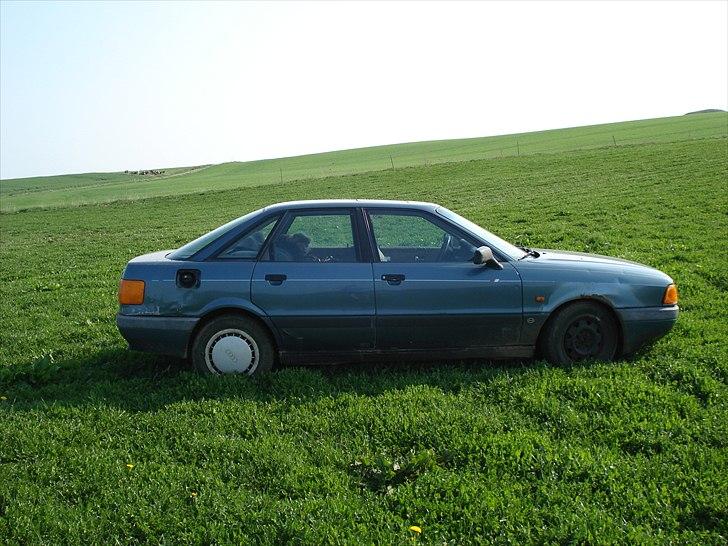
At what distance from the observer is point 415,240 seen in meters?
6.24

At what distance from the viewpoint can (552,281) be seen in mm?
5895

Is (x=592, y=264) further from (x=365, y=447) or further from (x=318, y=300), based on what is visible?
(x=365, y=447)

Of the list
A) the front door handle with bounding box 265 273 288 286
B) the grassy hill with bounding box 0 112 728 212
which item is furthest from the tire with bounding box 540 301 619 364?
the grassy hill with bounding box 0 112 728 212

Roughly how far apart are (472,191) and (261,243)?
18500mm

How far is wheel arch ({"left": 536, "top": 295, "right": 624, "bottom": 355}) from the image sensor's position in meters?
5.91

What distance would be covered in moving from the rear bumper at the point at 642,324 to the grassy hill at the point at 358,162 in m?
33.8

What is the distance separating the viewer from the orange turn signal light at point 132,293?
5.89 m

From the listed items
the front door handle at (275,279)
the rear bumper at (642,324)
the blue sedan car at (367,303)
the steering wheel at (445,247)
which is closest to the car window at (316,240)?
the blue sedan car at (367,303)

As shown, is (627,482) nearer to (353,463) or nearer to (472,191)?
(353,463)

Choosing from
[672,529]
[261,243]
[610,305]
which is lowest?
[672,529]

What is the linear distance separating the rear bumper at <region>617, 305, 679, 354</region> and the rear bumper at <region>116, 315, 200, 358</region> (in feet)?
11.9

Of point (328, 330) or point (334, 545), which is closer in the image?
point (334, 545)

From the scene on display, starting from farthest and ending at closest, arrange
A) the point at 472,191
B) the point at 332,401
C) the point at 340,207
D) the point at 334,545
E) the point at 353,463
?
1. the point at 472,191
2. the point at 340,207
3. the point at 332,401
4. the point at 353,463
5. the point at 334,545

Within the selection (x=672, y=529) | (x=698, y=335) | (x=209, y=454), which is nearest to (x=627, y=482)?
(x=672, y=529)
